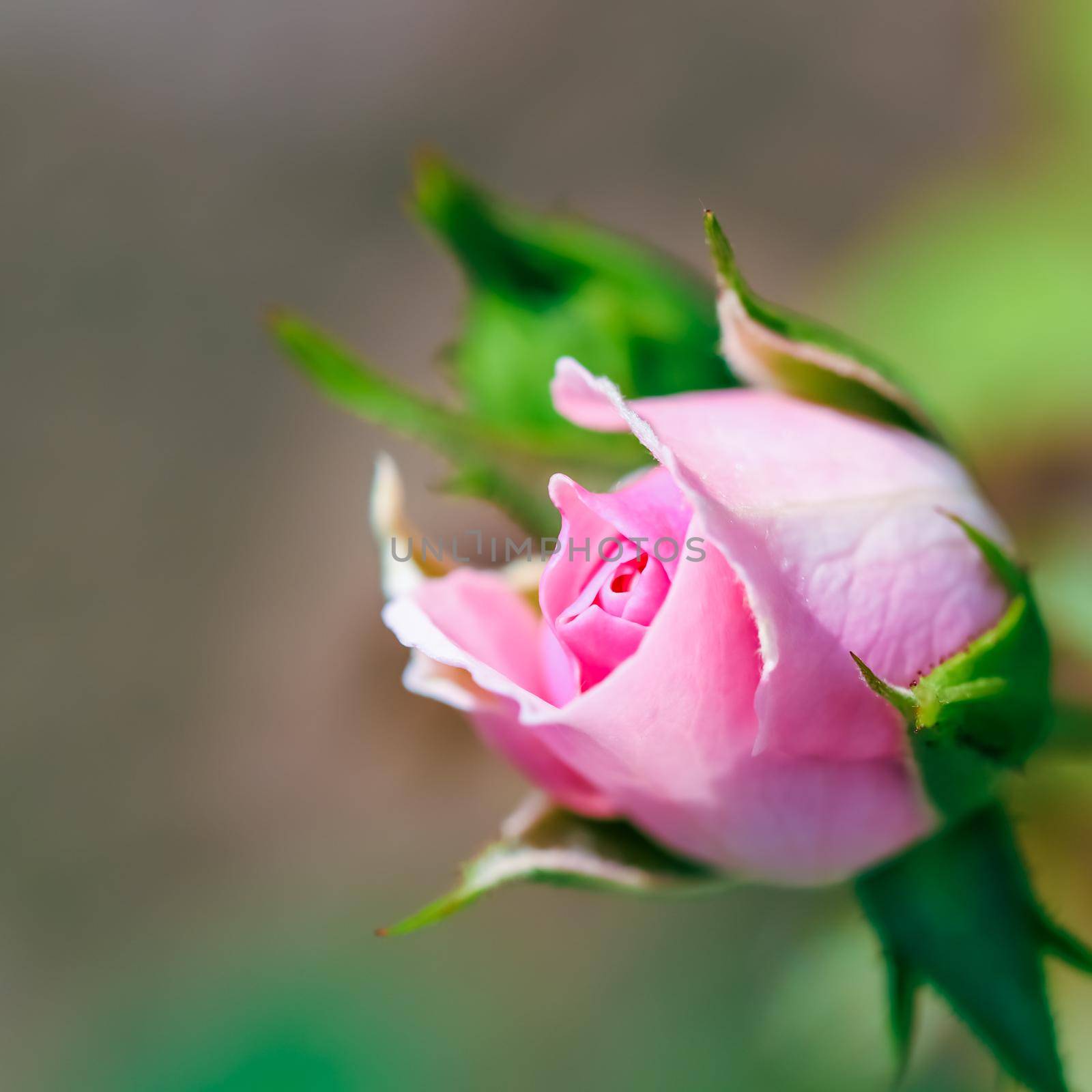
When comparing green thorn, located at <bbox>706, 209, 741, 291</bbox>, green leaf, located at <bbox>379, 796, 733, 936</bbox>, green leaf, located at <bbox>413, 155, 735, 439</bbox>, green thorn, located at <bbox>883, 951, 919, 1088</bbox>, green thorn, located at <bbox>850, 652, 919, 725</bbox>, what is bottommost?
green thorn, located at <bbox>883, 951, 919, 1088</bbox>

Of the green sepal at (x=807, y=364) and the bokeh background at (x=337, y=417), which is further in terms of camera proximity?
the bokeh background at (x=337, y=417)

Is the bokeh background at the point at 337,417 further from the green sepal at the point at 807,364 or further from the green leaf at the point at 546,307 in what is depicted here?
the green sepal at the point at 807,364

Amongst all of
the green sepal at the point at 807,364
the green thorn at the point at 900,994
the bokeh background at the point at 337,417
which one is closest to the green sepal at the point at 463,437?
the green sepal at the point at 807,364

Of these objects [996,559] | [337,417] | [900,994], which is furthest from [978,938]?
[337,417]

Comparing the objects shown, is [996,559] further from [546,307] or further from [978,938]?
[546,307]

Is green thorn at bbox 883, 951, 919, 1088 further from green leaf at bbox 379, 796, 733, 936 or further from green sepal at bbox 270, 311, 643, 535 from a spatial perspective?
green sepal at bbox 270, 311, 643, 535

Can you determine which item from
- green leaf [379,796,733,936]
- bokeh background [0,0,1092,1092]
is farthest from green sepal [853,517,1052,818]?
bokeh background [0,0,1092,1092]
